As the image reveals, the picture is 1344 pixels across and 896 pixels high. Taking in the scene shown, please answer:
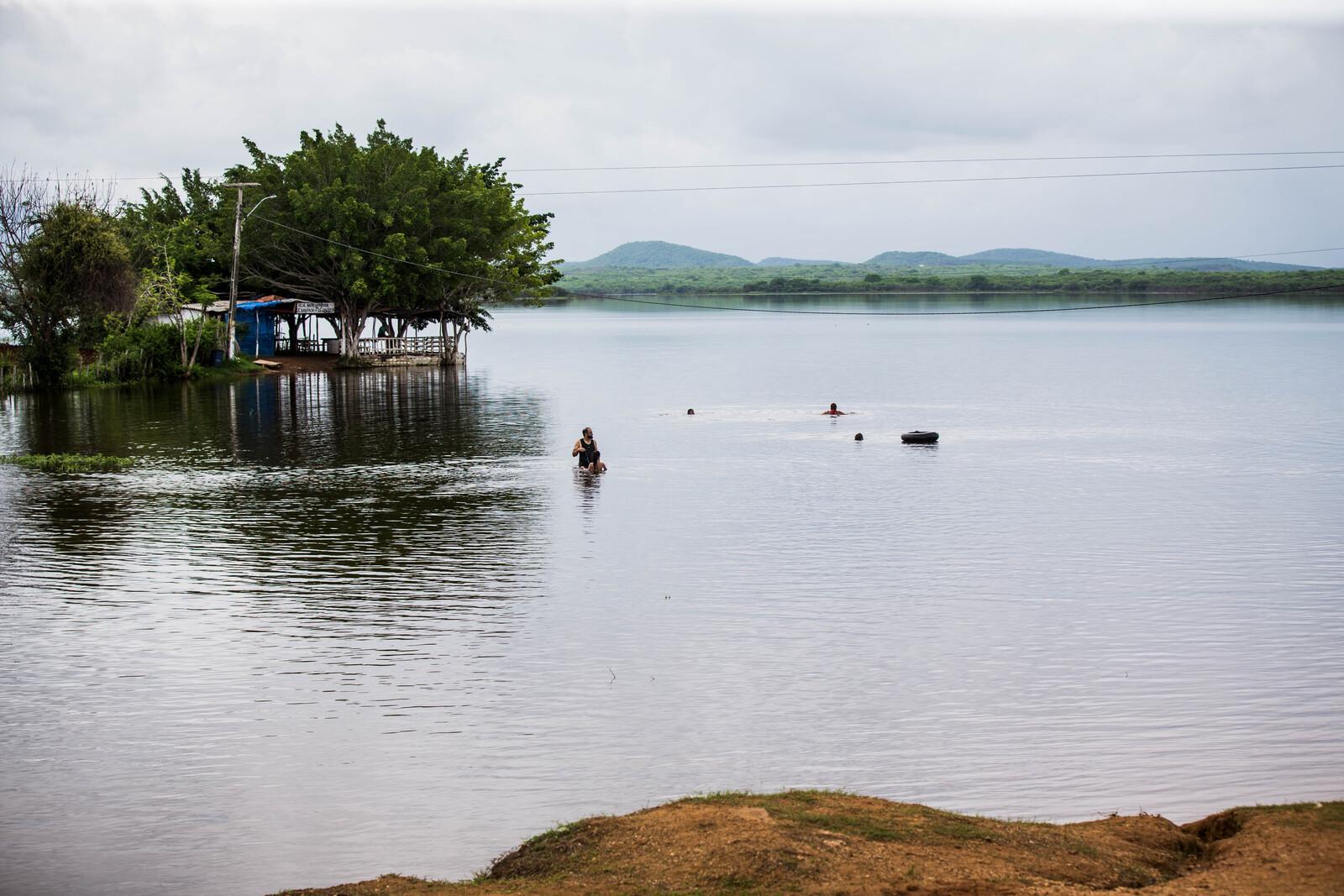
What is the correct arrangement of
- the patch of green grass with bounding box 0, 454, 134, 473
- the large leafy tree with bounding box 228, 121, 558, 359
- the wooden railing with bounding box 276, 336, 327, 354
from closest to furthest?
the patch of green grass with bounding box 0, 454, 134, 473 < the large leafy tree with bounding box 228, 121, 558, 359 < the wooden railing with bounding box 276, 336, 327, 354

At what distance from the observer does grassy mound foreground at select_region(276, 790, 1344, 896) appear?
27.1 feet

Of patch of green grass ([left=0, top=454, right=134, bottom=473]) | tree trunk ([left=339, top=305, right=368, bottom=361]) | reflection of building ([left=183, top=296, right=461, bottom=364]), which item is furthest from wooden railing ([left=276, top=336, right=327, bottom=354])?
patch of green grass ([left=0, top=454, right=134, bottom=473])

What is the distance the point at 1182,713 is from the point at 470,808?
25.8ft

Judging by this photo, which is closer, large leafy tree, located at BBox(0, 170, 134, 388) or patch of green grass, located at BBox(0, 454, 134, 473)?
patch of green grass, located at BBox(0, 454, 134, 473)

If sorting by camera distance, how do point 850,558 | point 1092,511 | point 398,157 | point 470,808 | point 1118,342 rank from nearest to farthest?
1. point 470,808
2. point 850,558
3. point 1092,511
4. point 398,157
5. point 1118,342

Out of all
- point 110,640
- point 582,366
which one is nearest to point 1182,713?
point 110,640

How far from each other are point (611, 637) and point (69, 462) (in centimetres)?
2138

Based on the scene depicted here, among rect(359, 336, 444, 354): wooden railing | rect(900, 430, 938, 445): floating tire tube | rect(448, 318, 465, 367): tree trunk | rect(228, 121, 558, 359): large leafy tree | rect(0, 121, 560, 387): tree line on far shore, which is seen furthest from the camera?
rect(448, 318, 465, 367): tree trunk

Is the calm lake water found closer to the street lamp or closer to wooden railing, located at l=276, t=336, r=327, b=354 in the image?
the street lamp

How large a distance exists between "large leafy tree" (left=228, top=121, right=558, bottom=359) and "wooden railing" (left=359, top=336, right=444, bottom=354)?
2.06 m

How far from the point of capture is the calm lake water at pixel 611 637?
11.9 meters

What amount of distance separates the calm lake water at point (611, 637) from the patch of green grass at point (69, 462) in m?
0.89

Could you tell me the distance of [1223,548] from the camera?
2395 cm

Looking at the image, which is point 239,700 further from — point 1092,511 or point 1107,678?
point 1092,511
